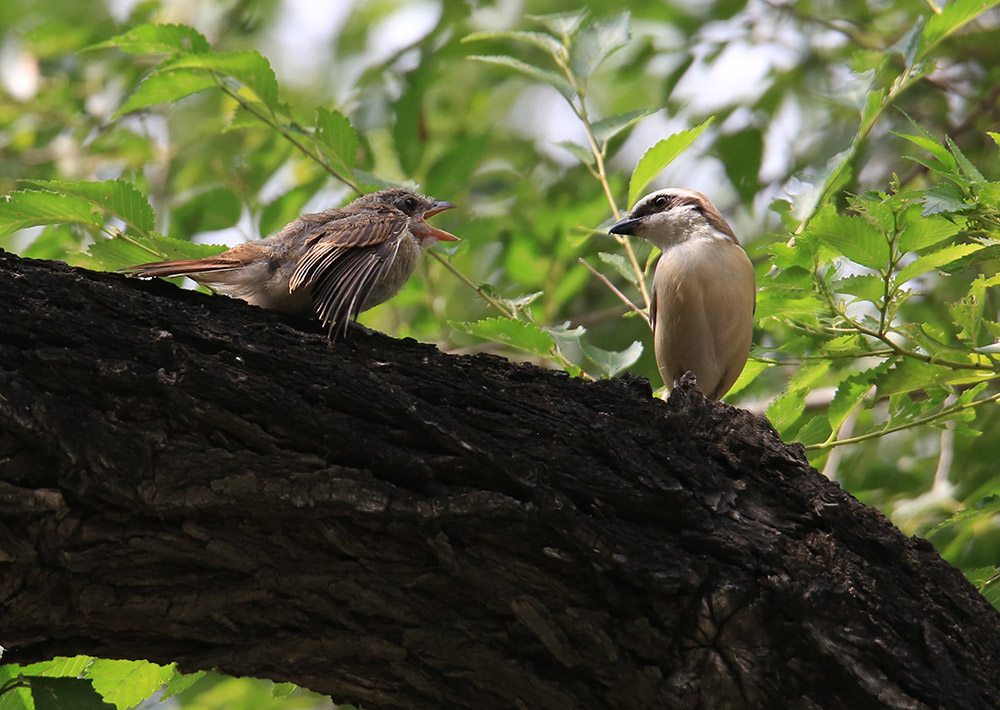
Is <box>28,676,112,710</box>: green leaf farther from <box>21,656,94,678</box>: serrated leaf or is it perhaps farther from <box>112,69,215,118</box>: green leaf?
<box>112,69,215,118</box>: green leaf

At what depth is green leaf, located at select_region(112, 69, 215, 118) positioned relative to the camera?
4.18 m

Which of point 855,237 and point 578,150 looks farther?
point 578,150

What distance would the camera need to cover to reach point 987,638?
2.97 meters

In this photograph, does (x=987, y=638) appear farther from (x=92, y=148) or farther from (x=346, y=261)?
(x=92, y=148)

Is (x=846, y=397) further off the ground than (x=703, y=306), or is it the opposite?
(x=703, y=306)

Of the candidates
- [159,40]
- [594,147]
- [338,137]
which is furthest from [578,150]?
[159,40]

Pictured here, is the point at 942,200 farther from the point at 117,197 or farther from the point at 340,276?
the point at 117,197

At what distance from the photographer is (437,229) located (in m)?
4.55

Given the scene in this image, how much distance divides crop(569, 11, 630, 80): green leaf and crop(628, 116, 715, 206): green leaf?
658 mm

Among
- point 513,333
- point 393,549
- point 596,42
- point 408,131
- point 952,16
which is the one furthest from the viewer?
point 408,131

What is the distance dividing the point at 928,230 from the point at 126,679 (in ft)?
10.5

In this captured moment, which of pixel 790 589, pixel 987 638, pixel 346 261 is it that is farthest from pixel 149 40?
pixel 987 638

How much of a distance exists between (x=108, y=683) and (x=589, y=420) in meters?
1.94

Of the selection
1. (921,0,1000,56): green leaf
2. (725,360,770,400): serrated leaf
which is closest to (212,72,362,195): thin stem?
(725,360,770,400): serrated leaf
